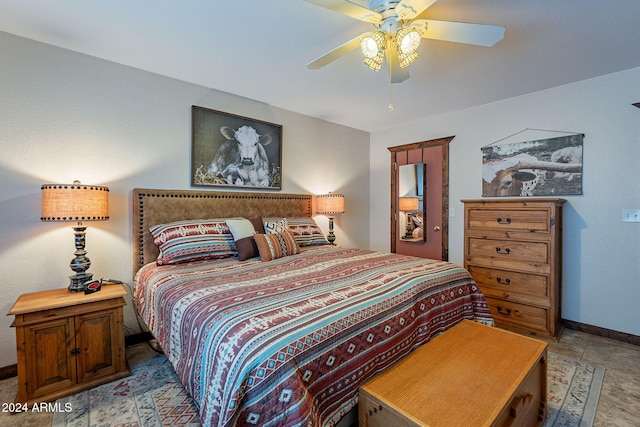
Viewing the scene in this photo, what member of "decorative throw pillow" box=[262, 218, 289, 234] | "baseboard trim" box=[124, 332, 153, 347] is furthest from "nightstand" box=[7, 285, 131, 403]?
"decorative throw pillow" box=[262, 218, 289, 234]

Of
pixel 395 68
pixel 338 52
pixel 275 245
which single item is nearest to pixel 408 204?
pixel 275 245

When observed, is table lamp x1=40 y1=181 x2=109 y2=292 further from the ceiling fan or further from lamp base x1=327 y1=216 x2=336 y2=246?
lamp base x1=327 y1=216 x2=336 y2=246

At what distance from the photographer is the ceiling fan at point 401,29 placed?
153cm

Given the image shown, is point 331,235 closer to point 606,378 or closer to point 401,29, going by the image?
point 401,29

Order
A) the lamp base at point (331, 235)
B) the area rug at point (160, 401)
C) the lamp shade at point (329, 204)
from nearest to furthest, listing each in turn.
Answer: the area rug at point (160, 401) → the lamp shade at point (329, 204) → the lamp base at point (331, 235)

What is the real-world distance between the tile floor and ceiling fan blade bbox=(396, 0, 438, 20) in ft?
8.12

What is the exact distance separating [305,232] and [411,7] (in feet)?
7.38

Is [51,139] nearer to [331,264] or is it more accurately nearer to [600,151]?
[331,264]

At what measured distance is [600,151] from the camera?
276cm

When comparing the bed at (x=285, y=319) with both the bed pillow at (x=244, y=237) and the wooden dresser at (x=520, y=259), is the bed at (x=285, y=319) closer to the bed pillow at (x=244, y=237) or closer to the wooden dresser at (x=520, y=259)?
the bed pillow at (x=244, y=237)

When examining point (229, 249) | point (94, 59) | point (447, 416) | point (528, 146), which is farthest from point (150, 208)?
point (528, 146)

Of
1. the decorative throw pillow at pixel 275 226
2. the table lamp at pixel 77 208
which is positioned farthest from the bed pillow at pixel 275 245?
the table lamp at pixel 77 208

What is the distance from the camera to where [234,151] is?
3.21m

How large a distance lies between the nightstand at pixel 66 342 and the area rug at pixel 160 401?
3.9 inches
